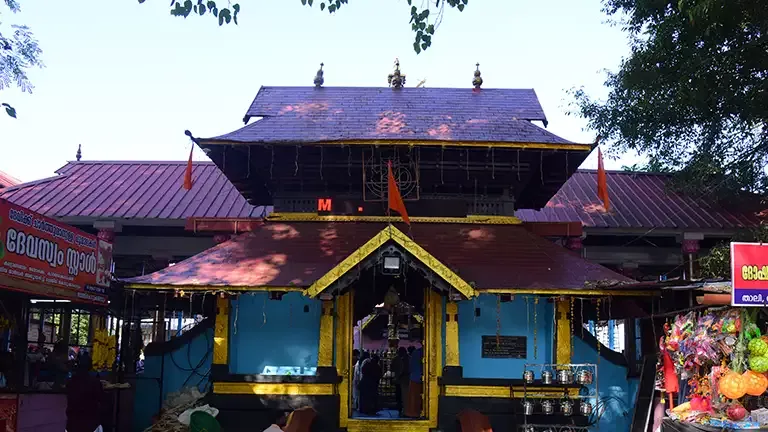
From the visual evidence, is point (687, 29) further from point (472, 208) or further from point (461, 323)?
point (461, 323)

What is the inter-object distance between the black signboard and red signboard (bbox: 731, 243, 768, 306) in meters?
5.19

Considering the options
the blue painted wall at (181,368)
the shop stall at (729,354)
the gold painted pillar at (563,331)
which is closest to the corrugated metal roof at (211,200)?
the blue painted wall at (181,368)

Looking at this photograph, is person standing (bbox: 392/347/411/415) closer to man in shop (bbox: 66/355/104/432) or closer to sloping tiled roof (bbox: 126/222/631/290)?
sloping tiled roof (bbox: 126/222/631/290)

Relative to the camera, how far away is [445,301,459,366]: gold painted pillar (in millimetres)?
12906

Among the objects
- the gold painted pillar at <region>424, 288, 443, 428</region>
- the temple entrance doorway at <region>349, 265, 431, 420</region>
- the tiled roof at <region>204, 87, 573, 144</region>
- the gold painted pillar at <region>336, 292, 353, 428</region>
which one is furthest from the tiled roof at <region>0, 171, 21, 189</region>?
the gold painted pillar at <region>424, 288, 443, 428</region>

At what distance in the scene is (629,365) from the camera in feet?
44.1

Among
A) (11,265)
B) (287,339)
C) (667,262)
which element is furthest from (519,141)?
(11,265)

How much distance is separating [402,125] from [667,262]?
792 centimetres

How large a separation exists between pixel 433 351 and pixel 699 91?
8.23 meters

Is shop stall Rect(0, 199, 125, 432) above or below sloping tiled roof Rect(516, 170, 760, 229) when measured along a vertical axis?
below

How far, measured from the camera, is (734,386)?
28.3 feet

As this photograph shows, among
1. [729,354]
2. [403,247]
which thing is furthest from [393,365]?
[729,354]

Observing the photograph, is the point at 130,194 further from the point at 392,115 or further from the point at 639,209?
the point at 639,209

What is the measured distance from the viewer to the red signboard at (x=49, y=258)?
1020 centimetres
